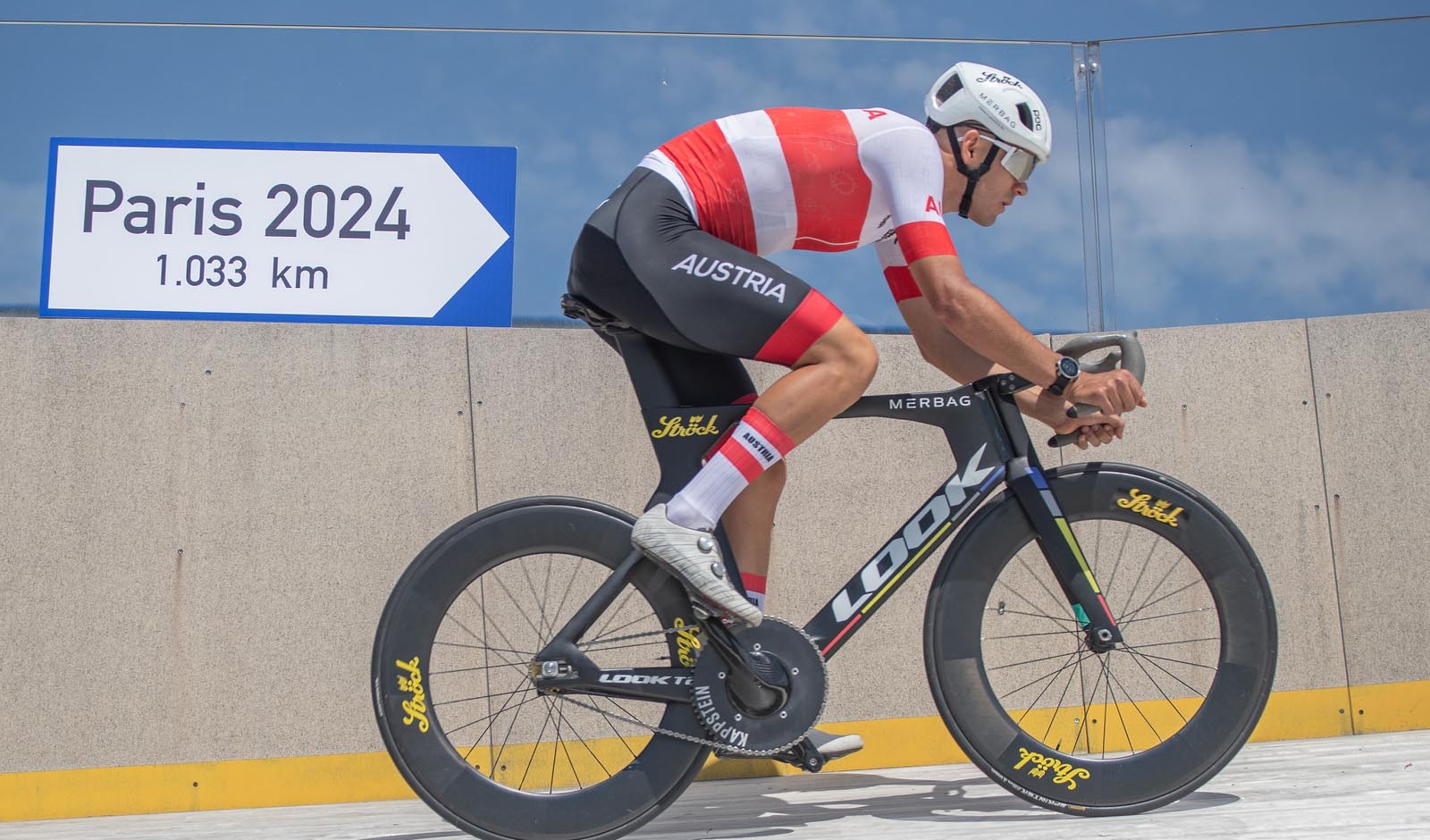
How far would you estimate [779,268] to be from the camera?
238cm

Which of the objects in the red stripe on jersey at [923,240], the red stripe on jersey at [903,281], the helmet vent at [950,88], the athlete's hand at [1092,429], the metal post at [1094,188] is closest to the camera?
the red stripe on jersey at [923,240]

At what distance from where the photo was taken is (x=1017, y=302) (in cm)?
421

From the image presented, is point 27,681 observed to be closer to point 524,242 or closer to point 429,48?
point 524,242

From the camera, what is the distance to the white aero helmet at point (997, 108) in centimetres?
255

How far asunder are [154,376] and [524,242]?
1.36m

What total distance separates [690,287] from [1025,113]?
89 centimetres

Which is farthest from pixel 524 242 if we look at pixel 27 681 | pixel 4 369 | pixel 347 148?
pixel 27 681

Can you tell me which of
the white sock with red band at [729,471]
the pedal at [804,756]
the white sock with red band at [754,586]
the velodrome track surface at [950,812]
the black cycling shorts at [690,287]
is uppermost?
the black cycling shorts at [690,287]

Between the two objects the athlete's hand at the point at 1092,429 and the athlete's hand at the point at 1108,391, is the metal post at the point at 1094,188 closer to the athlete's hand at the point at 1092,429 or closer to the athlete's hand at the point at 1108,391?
the athlete's hand at the point at 1092,429

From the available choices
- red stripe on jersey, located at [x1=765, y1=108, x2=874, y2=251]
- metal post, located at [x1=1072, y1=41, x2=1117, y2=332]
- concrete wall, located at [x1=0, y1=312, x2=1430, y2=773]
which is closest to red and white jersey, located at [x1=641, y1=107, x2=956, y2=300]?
red stripe on jersey, located at [x1=765, y1=108, x2=874, y2=251]

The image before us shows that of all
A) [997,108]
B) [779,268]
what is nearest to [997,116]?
[997,108]

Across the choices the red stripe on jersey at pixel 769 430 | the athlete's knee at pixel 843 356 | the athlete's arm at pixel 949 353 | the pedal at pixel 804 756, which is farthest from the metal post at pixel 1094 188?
the pedal at pixel 804 756

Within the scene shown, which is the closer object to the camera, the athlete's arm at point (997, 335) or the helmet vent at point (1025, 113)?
the athlete's arm at point (997, 335)

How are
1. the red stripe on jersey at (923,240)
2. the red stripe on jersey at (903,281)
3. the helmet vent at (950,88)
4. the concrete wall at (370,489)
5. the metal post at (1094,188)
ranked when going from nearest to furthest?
1. the red stripe on jersey at (923,240)
2. the helmet vent at (950,88)
3. the red stripe on jersey at (903,281)
4. the concrete wall at (370,489)
5. the metal post at (1094,188)
